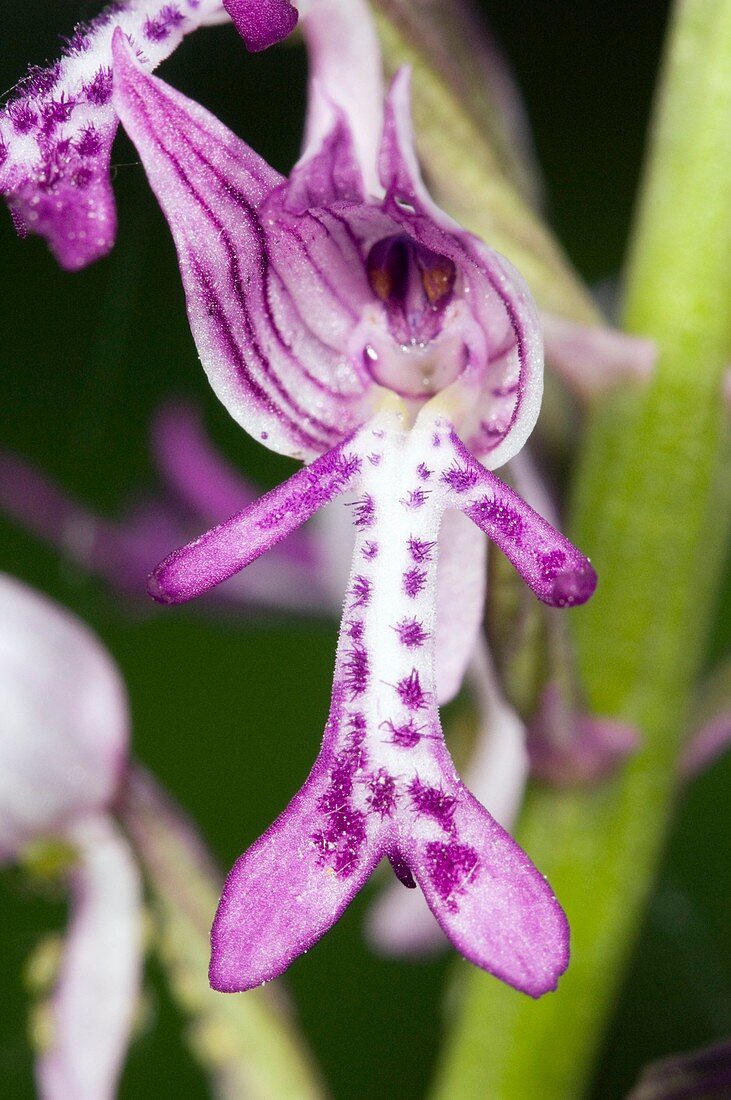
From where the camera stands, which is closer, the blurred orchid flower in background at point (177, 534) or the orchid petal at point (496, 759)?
the orchid petal at point (496, 759)

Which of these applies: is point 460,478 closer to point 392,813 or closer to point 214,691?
point 392,813

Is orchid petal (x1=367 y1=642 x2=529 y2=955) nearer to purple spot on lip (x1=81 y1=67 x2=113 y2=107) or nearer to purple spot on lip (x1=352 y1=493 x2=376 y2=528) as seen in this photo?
purple spot on lip (x1=352 y1=493 x2=376 y2=528)

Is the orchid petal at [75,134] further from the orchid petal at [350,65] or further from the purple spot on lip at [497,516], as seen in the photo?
the purple spot on lip at [497,516]

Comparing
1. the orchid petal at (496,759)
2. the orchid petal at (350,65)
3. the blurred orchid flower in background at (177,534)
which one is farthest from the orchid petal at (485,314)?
the blurred orchid flower in background at (177,534)

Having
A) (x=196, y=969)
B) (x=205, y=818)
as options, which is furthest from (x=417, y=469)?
(x=205, y=818)

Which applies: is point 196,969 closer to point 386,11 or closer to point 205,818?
point 386,11

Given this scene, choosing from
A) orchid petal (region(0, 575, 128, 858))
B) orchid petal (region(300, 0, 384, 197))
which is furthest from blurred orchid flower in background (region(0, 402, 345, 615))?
orchid petal (region(300, 0, 384, 197))
